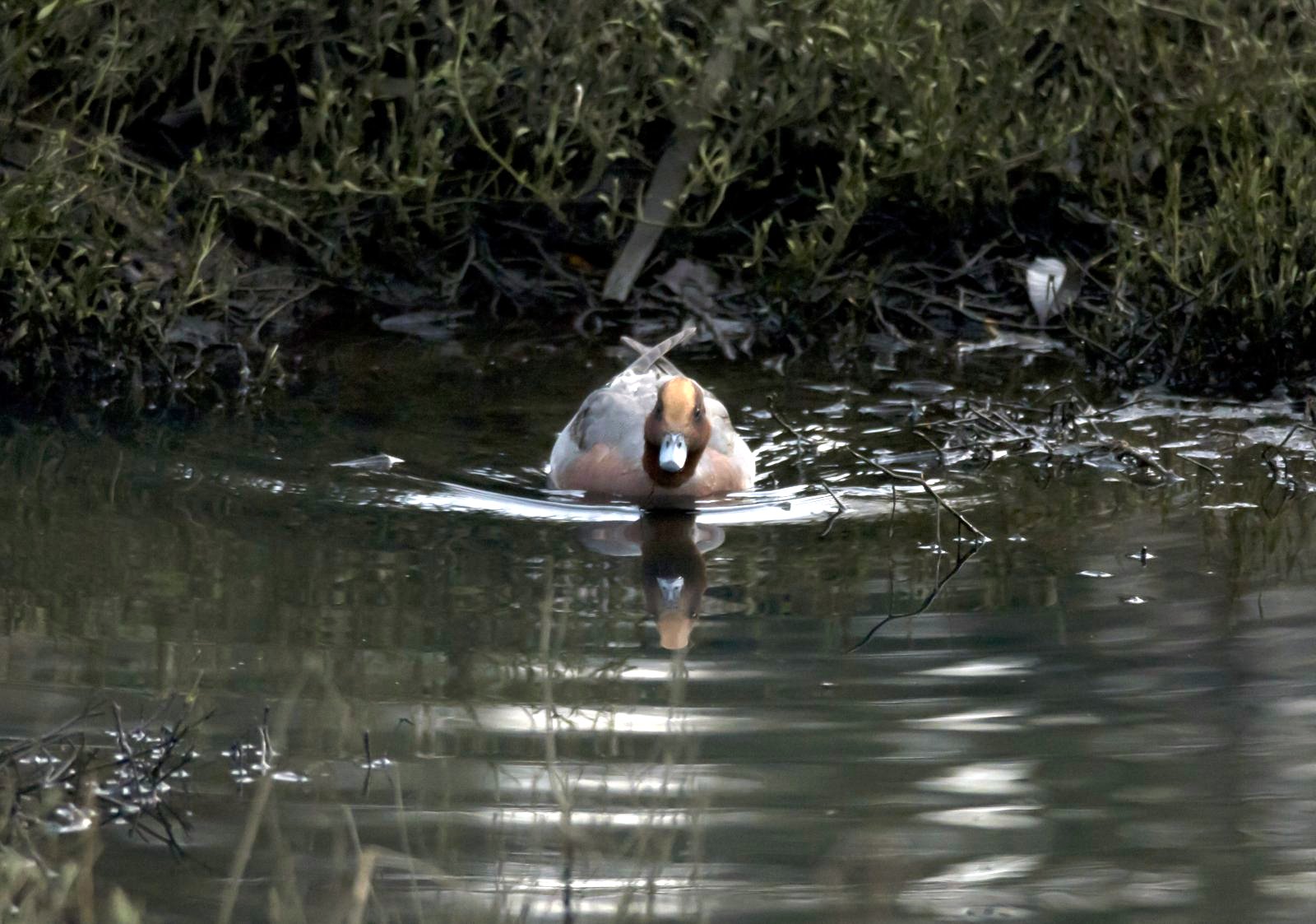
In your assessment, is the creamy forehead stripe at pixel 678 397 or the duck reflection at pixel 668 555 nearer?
the duck reflection at pixel 668 555

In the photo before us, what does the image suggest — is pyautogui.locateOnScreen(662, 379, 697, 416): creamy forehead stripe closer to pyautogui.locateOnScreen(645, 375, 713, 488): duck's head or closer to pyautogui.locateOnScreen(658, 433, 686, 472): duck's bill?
pyautogui.locateOnScreen(645, 375, 713, 488): duck's head

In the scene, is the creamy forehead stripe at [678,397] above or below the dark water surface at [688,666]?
above

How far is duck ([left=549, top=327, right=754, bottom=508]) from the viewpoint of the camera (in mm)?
6199

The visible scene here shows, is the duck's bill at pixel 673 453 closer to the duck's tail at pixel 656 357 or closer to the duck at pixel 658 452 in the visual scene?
the duck at pixel 658 452

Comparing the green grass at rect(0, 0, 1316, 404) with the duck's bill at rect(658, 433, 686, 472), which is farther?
the green grass at rect(0, 0, 1316, 404)

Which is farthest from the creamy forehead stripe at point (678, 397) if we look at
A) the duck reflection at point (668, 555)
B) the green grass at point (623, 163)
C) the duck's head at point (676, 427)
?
the green grass at point (623, 163)

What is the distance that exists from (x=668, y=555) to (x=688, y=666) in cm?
123

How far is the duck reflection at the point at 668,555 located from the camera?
15.8 feet

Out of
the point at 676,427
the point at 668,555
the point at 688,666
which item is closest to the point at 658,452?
the point at 676,427

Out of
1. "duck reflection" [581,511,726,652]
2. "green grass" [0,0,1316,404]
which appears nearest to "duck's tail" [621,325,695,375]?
"green grass" [0,0,1316,404]

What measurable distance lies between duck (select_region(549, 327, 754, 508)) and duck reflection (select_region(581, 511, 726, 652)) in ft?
0.38

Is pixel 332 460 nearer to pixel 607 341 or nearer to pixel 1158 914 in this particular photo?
pixel 607 341

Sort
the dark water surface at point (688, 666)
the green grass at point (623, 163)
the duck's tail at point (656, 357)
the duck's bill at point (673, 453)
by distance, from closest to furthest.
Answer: the dark water surface at point (688, 666)
the duck's bill at point (673, 453)
the duck's tail at point (656, 357)
the green grass at point (623, 163)

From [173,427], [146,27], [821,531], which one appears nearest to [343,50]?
[146,27]
